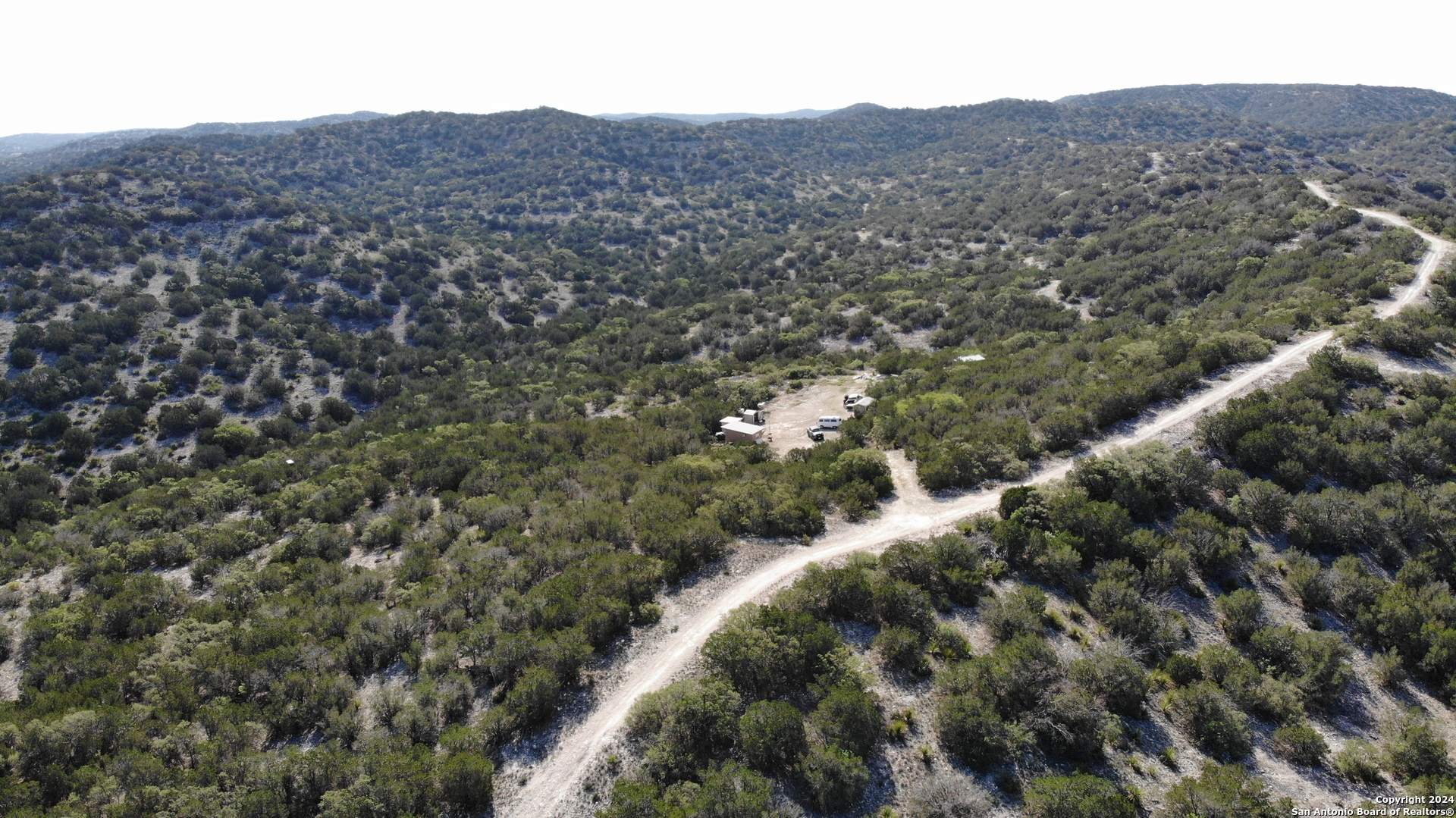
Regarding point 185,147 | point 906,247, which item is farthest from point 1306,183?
point 185,147

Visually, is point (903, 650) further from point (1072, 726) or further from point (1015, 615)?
point (1072, 726)

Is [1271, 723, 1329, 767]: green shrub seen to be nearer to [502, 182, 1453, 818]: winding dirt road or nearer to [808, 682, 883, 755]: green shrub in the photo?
[808, 682, 883, 755]: green shrub

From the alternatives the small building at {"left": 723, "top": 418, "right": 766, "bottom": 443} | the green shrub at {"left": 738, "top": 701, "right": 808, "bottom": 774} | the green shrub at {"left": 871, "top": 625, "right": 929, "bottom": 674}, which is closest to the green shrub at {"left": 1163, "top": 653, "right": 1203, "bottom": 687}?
the green shrub at {"left": 871, "top": 625, "right": 929, "bottom": 674}

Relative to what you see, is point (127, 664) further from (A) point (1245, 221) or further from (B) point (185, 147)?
(B) point (185, 147)

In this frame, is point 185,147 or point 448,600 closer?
point 448,600

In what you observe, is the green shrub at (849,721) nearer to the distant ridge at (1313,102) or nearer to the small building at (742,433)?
the small building at (742,433)

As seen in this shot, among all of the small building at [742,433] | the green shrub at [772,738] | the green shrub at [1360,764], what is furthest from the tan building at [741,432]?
the green shrub at [1360,764]
